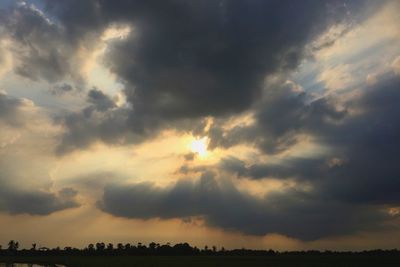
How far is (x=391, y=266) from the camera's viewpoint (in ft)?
328

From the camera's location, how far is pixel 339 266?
351 feet

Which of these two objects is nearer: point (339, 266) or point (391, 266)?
point (391, 266)

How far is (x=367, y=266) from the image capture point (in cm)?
10538

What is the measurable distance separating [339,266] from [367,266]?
21.1 feet

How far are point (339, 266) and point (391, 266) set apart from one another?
1203 centimetres

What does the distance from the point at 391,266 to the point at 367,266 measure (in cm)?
653
